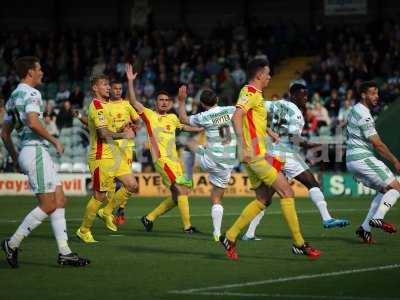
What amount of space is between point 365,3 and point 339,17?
1.21 meters

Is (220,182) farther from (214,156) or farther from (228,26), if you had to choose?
(228,26)

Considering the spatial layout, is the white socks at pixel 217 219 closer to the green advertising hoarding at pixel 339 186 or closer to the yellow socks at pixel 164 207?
the yellow socks at pixel 164 207

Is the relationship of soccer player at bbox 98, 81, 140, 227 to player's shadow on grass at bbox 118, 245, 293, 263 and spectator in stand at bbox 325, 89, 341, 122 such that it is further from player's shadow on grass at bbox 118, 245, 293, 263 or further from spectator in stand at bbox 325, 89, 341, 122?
spectator in stand at bbox 325, 89, 341, 122

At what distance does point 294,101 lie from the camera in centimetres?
1642

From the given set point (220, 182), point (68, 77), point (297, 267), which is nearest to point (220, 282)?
point (297, 267)

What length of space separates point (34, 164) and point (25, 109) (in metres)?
0.64

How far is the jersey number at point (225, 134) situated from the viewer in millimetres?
17594

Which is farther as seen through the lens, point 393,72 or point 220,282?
point 393,72

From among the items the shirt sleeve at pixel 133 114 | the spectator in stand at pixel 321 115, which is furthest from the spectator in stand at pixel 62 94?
the shirt sleeve at pixel 133 114

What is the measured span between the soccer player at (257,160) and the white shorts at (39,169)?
2248mm

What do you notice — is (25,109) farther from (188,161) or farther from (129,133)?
(188,161)

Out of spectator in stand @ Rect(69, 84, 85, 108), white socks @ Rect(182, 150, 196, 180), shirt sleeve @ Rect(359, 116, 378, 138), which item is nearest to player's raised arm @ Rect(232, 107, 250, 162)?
shirt sleeve @ Rect(359, 116, 378, 138)

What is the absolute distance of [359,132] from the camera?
1517cm

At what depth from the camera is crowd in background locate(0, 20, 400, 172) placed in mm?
31016
